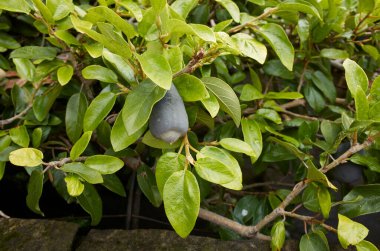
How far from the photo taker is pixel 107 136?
0.97 meters

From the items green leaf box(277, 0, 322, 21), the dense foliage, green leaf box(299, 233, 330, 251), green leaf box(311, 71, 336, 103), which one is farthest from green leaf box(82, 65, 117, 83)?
green leaf box(311, 71, 336, 103)

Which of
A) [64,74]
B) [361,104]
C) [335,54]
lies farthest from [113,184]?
[335,54]

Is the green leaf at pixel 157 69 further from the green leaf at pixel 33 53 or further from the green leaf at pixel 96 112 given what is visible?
the green leaf at pixel 33 53

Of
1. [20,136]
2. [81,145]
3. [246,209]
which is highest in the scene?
[81,145]

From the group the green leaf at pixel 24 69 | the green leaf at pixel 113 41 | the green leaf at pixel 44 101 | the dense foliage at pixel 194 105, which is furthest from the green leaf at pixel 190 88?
the green leaf at pixel 24 69

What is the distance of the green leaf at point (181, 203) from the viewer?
64 centimetres

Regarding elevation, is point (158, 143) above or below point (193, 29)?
below

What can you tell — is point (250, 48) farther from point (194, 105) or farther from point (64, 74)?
point (64, 74)

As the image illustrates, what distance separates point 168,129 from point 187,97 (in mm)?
78

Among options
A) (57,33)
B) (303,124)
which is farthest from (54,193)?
(303,124)

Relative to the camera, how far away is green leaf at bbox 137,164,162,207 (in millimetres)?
1019

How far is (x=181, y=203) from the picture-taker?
2.13 feet

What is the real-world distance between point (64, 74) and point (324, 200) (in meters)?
0.66

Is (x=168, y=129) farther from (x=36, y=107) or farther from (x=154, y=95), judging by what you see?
(x=36, y=107)
